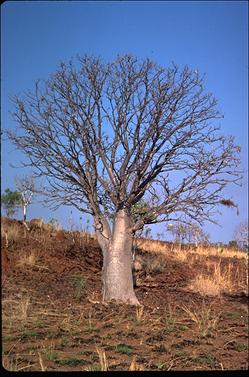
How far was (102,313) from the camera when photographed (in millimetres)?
8117

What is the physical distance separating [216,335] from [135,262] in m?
6.82

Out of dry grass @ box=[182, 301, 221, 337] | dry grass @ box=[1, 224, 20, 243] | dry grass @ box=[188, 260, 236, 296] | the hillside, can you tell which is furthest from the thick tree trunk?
dry grass @ box=[1, 224, 20, 243]

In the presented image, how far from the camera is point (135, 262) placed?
Answer: 13969 mm

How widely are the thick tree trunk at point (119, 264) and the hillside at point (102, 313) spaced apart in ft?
1.36

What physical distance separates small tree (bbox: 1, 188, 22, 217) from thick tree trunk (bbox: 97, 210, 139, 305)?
6502mm

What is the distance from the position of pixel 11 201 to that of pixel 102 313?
1372 centimetres

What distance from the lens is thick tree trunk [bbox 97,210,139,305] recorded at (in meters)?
9.52

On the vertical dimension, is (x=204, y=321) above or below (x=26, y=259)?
below

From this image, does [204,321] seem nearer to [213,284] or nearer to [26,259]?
[213,284]

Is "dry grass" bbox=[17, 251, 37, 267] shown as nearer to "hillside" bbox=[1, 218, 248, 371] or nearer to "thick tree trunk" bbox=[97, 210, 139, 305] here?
"hillside" bbox=[1, 218, 248, 371]

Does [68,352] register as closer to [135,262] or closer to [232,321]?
[232,321]

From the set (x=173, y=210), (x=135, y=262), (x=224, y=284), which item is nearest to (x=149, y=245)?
(x=135, y=262)

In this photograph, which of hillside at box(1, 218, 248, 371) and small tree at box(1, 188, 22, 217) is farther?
small tree at box(1, 188, 22, 217)

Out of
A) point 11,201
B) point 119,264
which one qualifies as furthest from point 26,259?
point 11,201
